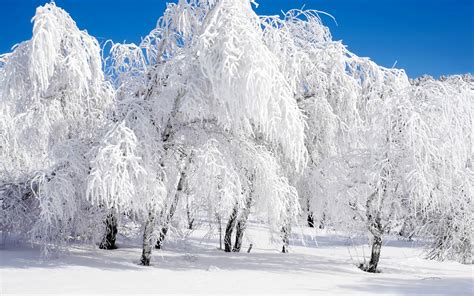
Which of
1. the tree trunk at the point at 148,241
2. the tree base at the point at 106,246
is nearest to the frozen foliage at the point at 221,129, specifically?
the tree trunk at the point at 148,241

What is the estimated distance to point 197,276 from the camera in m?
9.19

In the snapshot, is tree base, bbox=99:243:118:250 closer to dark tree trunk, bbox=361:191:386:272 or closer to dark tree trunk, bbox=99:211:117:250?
dark tree trunk, bbox=99:211:117:250

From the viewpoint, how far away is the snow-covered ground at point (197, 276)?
7713mm

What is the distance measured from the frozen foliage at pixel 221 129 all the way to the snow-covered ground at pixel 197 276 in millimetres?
621

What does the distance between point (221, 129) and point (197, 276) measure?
2.95 m

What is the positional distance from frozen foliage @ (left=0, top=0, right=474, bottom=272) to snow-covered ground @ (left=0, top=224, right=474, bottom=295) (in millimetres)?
621

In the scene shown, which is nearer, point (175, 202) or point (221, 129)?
point (221, 129)

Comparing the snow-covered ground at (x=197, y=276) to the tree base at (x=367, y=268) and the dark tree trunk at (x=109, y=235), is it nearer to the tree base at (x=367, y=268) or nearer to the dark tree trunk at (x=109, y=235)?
the tree base at (x=367, y=268)

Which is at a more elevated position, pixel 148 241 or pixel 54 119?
pixel 54 119

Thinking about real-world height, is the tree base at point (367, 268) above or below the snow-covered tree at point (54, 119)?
below

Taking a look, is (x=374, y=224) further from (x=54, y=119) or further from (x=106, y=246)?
(x=54, y=119)

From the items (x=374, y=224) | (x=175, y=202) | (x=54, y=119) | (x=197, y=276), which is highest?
(x=54, y=119)

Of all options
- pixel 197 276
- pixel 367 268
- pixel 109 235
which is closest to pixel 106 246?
pixel 109 235

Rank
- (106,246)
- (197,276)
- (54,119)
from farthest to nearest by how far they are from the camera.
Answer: (106,246) < (54,119) < (197,276)
